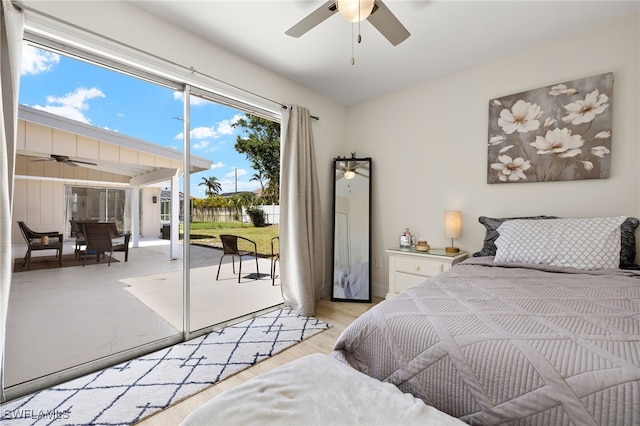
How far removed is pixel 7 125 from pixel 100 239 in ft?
3.44

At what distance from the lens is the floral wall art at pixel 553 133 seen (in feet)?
7.07

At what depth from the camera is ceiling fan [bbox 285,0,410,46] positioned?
4.82 ft

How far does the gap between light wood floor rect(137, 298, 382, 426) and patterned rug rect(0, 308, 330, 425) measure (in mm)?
47

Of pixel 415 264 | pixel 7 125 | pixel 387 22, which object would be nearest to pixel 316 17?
pixel 387 22

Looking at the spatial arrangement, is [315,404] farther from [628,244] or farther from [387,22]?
[628,244]

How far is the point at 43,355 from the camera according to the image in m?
1.86

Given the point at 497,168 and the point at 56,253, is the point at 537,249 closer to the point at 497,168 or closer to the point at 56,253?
the point at 497,168

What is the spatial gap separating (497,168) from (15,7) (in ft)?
12.2

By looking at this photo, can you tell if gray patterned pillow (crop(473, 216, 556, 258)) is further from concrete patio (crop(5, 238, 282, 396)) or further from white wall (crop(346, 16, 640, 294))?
concrete patio (crop(5, 238, 282, 396))

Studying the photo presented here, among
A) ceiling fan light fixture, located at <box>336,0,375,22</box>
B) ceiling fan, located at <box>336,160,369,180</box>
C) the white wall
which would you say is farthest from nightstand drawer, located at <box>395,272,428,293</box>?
ceiling fan light fixture, located at <box>336,0,375,22</box>

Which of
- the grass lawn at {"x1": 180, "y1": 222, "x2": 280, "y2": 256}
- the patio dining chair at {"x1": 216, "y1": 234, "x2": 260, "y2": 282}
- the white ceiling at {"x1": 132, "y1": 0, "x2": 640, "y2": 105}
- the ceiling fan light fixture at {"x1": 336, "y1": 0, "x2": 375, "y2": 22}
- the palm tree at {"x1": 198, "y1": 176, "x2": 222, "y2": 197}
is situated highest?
the white ceiling at {"x1": 132, "y1": 0, "x2": 640, "y2": 105}

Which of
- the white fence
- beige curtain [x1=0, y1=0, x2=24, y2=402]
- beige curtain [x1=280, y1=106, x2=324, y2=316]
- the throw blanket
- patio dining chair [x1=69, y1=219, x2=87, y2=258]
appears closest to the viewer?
the throw blanket

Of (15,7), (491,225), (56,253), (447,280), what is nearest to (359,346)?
(447,280)

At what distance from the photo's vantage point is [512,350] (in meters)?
0.84
